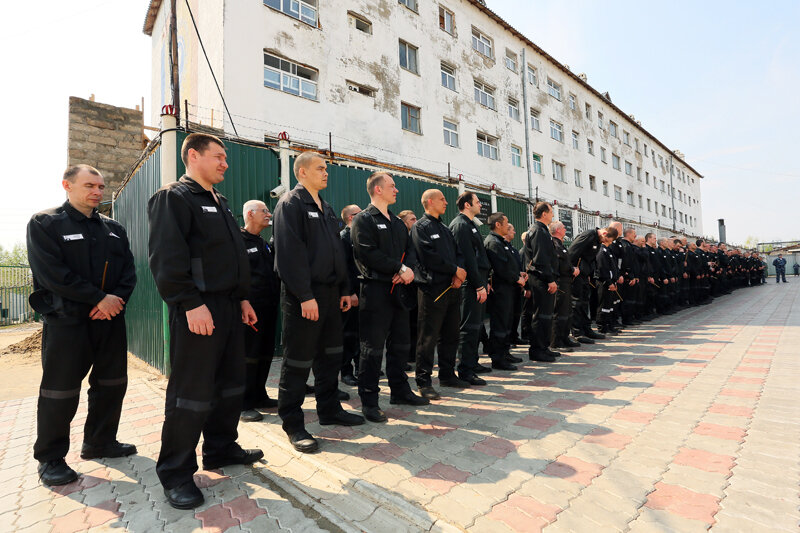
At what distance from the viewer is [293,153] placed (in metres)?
6.64

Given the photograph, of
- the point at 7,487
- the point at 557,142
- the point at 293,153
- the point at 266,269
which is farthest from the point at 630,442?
the point at 557,142

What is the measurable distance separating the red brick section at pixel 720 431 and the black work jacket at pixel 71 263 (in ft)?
14.9

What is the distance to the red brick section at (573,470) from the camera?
8.19 ft

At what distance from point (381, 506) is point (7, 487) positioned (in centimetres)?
255

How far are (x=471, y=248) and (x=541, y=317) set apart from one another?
195 centimetres

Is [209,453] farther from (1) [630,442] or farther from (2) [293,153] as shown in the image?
(2) [293,153]

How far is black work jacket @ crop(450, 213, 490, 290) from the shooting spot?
4891 millimetres

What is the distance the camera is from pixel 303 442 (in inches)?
118

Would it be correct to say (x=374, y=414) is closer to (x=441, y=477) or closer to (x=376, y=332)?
(x=376, y=332)

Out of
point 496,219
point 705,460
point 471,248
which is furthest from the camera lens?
point 496,219

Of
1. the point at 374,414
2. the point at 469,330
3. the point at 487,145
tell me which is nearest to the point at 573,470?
the point at 374,414

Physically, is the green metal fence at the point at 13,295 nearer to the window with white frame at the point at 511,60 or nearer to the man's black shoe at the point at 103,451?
the man's black shoe at the point at 103,451

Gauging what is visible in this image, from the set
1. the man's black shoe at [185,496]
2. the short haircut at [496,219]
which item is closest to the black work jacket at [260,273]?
the man's black shoe at [185,496]

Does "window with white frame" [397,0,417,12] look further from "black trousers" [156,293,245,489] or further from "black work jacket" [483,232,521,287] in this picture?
"black trousers" [156,293,245,489]
